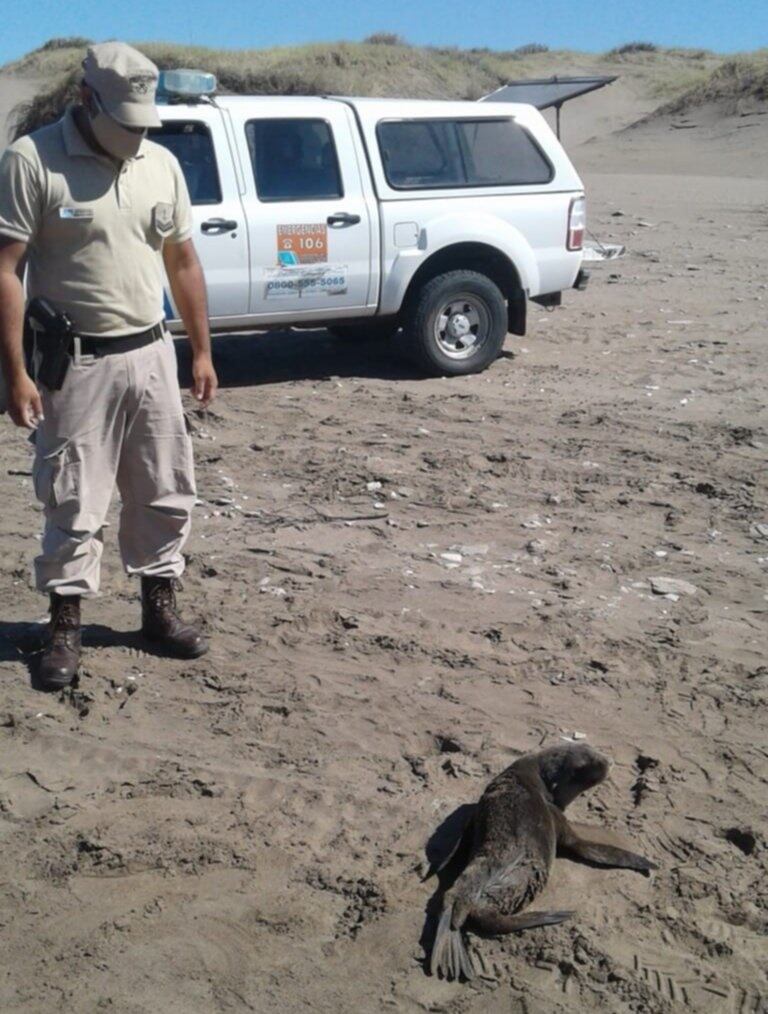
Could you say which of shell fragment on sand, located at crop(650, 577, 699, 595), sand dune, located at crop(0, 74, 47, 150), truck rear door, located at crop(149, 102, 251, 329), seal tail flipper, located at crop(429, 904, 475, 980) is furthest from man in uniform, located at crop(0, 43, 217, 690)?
sand dune, located at crop(0, 74, 47, 150)

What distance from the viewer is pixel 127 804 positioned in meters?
3.80

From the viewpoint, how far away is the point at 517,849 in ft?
11.1

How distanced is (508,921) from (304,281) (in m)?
5.90

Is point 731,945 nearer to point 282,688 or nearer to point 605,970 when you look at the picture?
point 605,970

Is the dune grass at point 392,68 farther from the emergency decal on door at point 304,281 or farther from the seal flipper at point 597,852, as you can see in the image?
the seal flipper at point 597,852

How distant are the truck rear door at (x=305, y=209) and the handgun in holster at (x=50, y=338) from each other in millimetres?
4267

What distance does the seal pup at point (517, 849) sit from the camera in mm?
3205

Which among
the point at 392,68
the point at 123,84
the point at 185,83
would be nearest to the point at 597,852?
the point at 123,84

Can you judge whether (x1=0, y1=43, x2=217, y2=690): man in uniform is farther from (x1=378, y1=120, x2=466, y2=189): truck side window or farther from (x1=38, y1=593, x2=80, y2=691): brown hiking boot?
(x1=378, y1=120, x2=466, y2=189): truck side window

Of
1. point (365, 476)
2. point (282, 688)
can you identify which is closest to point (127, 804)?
point (282, 688)

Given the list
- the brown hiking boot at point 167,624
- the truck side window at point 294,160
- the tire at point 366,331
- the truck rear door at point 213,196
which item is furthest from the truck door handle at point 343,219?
the brown hiking boot at point 167,624

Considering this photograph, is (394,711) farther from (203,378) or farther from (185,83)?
(185,83)

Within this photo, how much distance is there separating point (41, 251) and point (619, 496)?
362cm

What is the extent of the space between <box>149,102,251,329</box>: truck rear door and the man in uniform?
368cm
